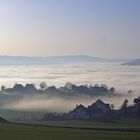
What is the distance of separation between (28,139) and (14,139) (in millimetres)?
2486

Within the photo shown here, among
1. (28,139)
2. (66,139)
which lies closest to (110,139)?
(66,139)

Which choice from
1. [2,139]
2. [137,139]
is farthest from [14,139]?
[137,139]

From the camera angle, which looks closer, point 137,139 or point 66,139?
point 66,139

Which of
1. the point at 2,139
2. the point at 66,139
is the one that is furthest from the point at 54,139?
the point at 2,139

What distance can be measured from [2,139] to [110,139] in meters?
21.2

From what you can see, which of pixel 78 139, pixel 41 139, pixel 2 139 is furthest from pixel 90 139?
pixel 2 139

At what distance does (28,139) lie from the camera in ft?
274

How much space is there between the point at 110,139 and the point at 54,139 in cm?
1200

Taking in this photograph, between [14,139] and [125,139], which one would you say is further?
[125,139]

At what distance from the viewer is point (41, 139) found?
84.0m

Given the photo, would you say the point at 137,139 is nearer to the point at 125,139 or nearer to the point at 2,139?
the point at 125,139

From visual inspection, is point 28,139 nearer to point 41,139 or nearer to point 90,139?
point 41,139

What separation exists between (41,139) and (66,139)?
15.2 ft

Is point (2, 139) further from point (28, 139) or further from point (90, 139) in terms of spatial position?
point (90, 139)
